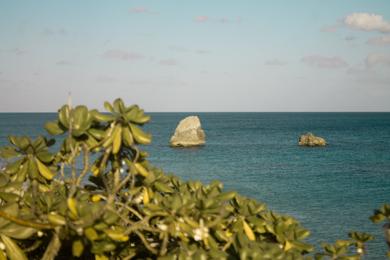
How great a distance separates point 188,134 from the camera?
3238 inches

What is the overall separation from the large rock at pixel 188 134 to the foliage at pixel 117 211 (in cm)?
7704

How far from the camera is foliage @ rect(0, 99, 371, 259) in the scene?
2.80m

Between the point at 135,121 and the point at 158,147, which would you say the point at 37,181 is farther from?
the point at 158,147

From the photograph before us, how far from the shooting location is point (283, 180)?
44.4 m

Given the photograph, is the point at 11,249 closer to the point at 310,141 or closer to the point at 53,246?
the point at 53,246

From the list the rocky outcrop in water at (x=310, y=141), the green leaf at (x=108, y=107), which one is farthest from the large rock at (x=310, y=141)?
the green leaf at (x=108, y=107)

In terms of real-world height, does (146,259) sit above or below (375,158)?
above

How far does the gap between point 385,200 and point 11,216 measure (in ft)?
118

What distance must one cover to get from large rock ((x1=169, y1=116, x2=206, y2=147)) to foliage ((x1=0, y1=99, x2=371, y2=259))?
77.0m

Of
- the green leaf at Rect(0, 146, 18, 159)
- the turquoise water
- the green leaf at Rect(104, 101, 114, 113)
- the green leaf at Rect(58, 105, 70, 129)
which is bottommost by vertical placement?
the turquoise water

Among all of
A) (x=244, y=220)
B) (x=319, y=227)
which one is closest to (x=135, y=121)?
(x=244, y=220)

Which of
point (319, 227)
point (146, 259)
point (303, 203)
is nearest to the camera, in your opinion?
point (146, 259)

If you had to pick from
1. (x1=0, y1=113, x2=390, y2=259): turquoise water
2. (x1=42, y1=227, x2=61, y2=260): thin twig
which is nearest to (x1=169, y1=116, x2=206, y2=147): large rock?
(x1=0, y1=113, x2=390, y2=259): turquoise water

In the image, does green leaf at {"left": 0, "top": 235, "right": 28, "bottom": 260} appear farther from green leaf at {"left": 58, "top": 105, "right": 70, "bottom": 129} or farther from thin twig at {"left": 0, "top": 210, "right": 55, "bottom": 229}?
green leaf at {"left": 58, "top": 105, "right": 70, "bottom": 129}
